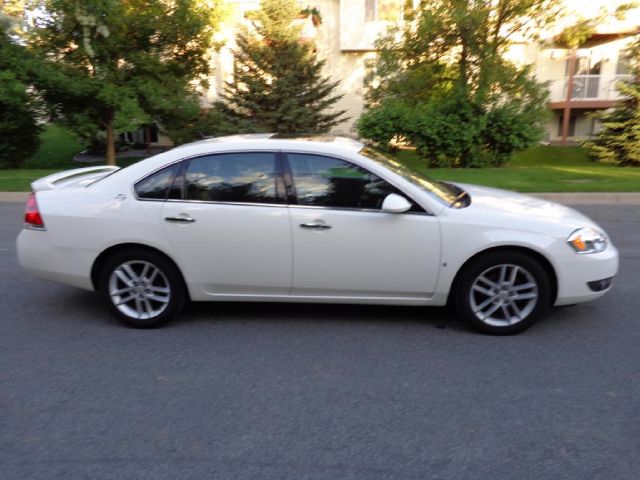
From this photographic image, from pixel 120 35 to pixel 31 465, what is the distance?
1870cm

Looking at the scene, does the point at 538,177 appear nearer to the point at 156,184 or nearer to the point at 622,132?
the point at 622,132

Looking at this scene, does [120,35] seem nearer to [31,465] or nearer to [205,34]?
[205,34]

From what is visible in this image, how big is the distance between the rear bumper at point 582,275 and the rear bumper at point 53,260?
12.4 feet

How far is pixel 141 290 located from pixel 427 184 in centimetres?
258

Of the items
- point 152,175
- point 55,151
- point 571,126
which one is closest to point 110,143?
point 55,151

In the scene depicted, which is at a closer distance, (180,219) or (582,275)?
(582,275)

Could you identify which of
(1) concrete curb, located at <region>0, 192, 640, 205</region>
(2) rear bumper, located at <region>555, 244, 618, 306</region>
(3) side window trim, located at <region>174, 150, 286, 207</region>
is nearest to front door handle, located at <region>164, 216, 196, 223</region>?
(3) side window trim, located at <region>174, 150, 286, 207</region>

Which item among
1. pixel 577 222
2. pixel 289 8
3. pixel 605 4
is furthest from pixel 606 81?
pixel 577 222

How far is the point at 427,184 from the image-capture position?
4875 millimetres

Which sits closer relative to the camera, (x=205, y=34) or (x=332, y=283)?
(x=332, y=283)

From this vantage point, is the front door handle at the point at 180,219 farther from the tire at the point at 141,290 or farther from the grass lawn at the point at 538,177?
the grass lawn at the point at 538,177

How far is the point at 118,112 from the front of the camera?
61.1 feet

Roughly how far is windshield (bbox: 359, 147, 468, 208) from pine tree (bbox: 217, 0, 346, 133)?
53.7 ft

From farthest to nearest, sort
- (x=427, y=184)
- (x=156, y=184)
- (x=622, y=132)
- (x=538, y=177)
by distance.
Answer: (x=622, y=132) < (x=538, y=177) < (x=427, y=184) < (x=156, y=184)
